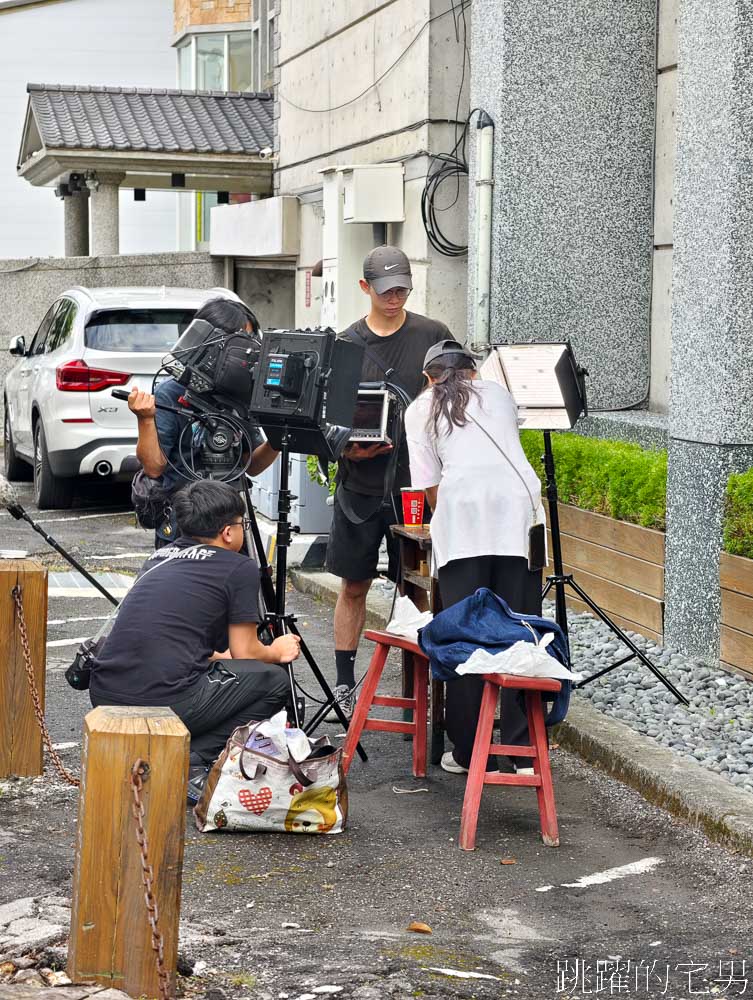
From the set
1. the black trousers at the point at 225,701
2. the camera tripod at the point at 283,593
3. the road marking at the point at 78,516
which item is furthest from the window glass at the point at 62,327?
the black trousers at the point at 225,701

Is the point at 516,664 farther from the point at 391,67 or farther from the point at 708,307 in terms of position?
the point at 391,67

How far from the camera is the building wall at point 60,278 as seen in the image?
19.9 meters

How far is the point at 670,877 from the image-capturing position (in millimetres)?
5055

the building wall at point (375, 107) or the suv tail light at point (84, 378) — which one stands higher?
the building wall at point (375, 107)

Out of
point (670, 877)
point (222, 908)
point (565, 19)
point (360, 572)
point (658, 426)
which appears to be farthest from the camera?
point (565, 19)

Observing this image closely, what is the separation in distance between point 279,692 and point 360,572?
1332mm

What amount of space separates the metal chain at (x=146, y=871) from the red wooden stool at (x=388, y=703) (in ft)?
7.11

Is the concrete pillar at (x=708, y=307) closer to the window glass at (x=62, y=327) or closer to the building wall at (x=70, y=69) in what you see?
the window glass at (x=62, y=327)

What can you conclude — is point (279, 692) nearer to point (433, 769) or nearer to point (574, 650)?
point (433, 769)

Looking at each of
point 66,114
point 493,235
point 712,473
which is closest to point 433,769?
point 712,473

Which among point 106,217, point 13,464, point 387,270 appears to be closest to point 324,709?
point 387,270

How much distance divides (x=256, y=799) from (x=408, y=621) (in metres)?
1.14

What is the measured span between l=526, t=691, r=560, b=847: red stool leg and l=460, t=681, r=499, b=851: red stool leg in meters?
0.16

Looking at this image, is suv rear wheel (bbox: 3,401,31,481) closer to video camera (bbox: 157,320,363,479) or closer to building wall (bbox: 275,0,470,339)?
building wall (bbox: 275,0,470,339)
